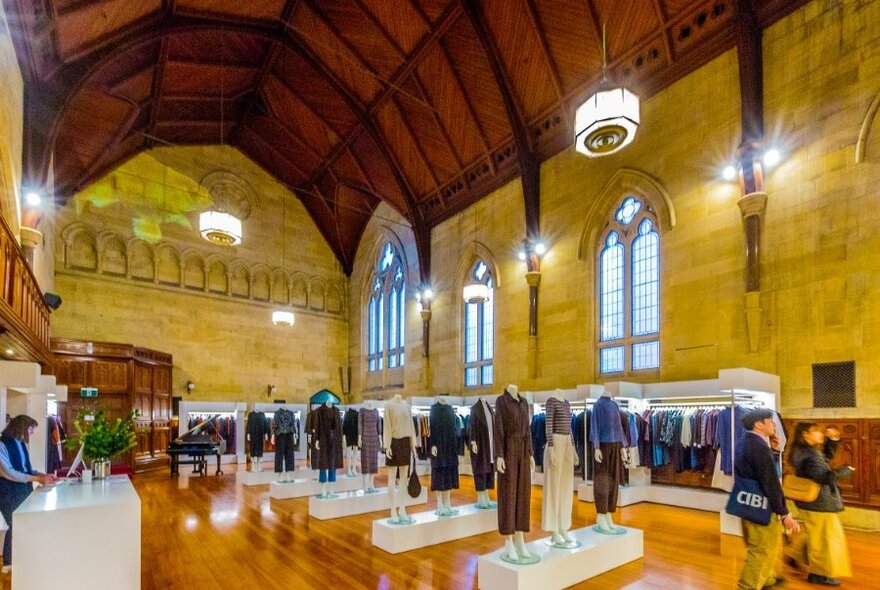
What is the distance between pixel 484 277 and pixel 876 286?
8553mm

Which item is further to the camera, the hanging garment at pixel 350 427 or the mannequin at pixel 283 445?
the mannequin at pixel 283 445

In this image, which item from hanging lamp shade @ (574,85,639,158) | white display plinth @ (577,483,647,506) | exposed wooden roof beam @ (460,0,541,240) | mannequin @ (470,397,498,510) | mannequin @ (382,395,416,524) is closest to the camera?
mannequin @ (470,397,498,510)

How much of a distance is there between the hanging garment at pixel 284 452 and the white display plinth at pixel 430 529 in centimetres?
452

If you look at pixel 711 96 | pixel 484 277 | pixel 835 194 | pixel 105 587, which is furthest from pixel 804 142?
pixel 105 587

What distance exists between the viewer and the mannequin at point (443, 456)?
257 inches

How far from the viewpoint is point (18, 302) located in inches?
246

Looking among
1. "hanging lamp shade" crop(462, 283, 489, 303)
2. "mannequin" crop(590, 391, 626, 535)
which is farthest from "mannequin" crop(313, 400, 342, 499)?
"mannequin" crop(590, 391, 626, 535)

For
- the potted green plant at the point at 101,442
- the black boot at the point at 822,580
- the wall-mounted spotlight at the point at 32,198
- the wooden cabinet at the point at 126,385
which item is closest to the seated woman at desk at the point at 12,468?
the potted green plant at the point at 101,442

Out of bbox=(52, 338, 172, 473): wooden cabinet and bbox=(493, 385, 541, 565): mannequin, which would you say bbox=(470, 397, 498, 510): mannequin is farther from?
bbox=(52, 338, 172, 473): wooden cabinet

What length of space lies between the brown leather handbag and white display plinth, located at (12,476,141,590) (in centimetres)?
539

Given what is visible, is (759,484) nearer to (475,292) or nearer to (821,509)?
(821,509)

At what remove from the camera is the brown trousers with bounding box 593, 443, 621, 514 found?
17.9ft

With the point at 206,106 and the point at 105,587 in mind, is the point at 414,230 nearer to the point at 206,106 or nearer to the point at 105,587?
the point at 206,106

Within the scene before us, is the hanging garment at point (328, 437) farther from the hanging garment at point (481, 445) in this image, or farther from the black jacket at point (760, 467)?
the black jacket at point (760, 467)
